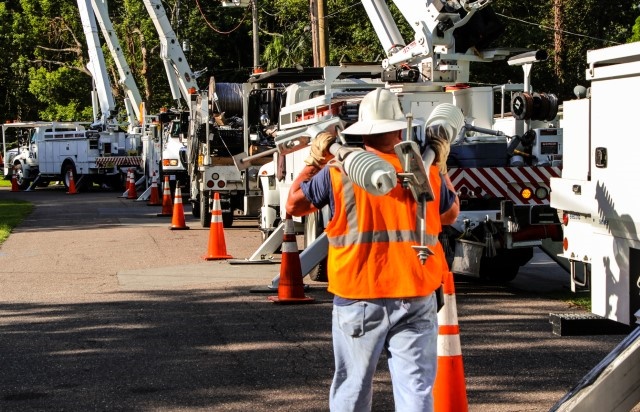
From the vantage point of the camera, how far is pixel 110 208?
2911 centimetres

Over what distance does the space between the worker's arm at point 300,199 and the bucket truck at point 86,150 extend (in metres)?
33.7

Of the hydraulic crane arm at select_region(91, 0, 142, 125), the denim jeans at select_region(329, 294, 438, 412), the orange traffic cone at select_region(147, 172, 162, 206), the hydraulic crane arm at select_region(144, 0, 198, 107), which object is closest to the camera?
the denim jeans at select_region(329, 294, 438, 412)

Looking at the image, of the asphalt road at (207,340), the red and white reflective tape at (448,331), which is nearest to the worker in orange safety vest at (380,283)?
the red and white reflective tape at (448,331)

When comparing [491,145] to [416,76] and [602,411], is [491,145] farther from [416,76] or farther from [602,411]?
[602,411]

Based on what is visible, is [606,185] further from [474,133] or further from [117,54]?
[117,54]

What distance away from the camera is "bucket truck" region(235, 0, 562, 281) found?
39.0 feet

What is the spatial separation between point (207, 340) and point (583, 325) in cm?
397

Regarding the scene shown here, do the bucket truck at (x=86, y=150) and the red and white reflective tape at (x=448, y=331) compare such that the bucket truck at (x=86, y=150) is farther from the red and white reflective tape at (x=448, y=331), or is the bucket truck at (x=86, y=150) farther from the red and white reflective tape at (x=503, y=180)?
the red and white reflective tape at (x=448, y=331)

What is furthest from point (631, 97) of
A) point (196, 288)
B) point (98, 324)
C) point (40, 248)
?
point (40, 248)

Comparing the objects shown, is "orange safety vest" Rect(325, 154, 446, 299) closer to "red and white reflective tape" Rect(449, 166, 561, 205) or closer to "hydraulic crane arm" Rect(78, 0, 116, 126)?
"red and white reflective tape" Rect(449, 166, 561, 205)

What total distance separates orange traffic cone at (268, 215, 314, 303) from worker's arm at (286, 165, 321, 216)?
5.81m

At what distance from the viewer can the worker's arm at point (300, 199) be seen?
220 inches

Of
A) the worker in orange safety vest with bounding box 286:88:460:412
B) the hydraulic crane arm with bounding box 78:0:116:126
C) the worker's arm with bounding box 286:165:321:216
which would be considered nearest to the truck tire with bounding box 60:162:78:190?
the hydraulic crane arm with bounding box 78:0:116:126

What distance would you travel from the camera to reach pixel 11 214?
2712 cm
